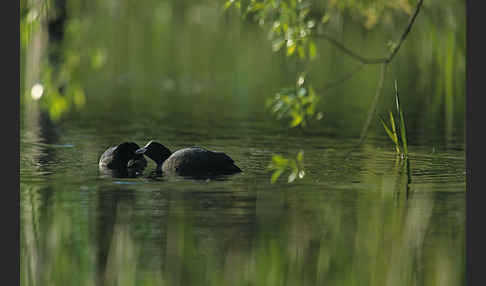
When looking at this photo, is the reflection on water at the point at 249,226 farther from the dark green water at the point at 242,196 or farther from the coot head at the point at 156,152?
the coot head at the point at 156,152

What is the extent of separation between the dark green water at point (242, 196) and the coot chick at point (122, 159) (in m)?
0.25

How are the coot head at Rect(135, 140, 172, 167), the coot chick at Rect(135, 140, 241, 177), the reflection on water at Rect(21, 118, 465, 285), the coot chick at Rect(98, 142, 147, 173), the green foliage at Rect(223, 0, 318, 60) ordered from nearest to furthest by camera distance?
the reflection on water at Rect(21, 118, 465, 285) → the green foliage at Rect(223, 0, 318, 60) → the coot chick at Rect(135, 140, 241, 177) → the coot chick at Rect(98, 142, 147, 173) → the coot head at Rect(135, 140, 172, 167)

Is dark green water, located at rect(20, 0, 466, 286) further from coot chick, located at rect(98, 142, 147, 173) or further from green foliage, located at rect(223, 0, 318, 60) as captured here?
green foliage, located at rect(223, 0, 318, 60)

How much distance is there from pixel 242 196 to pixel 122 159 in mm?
3010

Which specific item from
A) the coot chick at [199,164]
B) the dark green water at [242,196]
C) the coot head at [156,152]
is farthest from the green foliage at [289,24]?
the coot head at [156,152]

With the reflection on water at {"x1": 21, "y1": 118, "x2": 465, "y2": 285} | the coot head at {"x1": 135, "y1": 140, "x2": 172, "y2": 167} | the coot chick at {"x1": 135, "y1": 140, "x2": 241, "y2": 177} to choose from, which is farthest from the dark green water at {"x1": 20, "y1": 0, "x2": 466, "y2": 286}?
the coot head at {"x1": 135, "y1": 140, "x2": 172, "y2": 167}

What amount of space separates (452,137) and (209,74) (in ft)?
40.0

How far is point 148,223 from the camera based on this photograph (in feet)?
33.7

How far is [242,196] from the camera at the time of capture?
11602 millimetres

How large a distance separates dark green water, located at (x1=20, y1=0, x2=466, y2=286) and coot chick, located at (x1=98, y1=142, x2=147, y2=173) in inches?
9.7

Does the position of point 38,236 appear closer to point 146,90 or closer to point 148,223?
point 148,223

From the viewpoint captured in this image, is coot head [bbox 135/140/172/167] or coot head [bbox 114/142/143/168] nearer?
coot head [bbox 114/142/143/168]

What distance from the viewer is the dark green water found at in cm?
871

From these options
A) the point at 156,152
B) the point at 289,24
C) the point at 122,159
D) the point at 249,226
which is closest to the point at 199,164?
the point at 156,152
